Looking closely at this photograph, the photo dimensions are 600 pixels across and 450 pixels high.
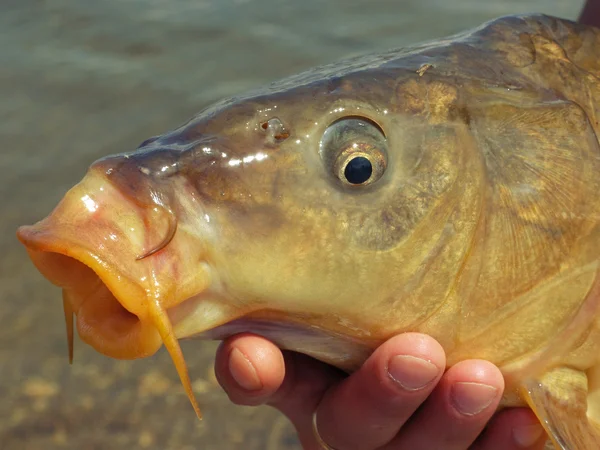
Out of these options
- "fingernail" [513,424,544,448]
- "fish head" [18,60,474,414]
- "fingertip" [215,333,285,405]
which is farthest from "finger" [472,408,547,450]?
"fingertip" [215,333,285,405]

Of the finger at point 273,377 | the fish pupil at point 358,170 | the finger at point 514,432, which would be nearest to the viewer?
the fish pupil at point 358,170

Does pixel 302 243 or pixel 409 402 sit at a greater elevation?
pixel 302 243

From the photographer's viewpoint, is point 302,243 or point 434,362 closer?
point 302,243

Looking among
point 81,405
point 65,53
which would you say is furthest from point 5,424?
point 65,53

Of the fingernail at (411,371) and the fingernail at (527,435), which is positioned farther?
the fingernail at (527,435)

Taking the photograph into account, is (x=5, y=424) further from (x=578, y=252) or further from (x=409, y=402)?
(x=578, y=252)

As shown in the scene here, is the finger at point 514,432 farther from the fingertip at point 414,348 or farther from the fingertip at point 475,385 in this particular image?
the fingertip at point 414,348

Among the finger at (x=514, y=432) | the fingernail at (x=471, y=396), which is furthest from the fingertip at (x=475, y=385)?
the finger at (x=514, y=432)
